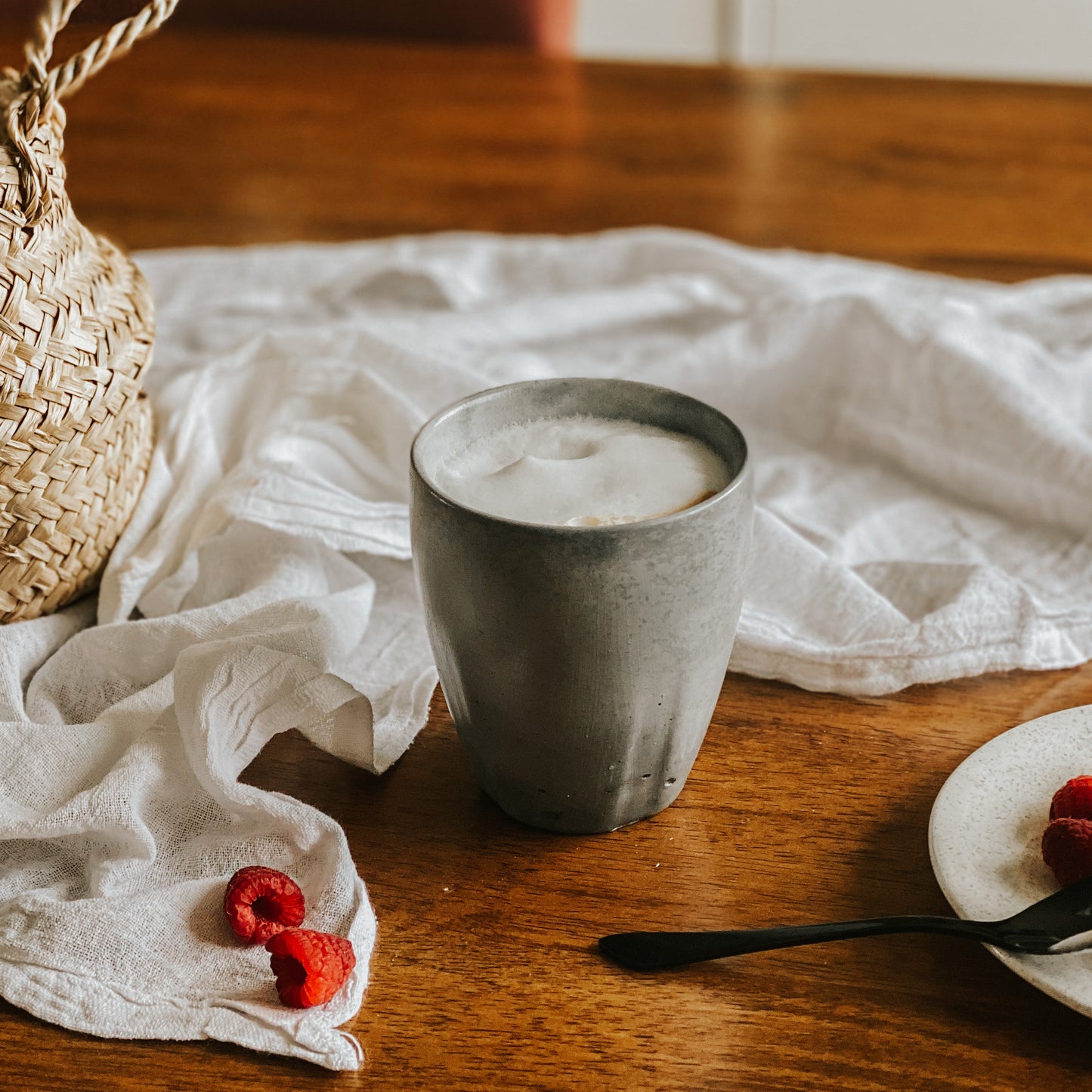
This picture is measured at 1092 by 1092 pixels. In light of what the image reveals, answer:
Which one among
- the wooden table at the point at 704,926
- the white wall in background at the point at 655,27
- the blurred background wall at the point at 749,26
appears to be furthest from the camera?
the white wall in background at the point at 655,27

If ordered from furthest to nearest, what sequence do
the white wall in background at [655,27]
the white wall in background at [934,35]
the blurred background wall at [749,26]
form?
the white wall in background at [655,27]
the white wall in background at [934,35]
the blurred background wall at [749,26]

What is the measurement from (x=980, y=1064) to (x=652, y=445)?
0.26 meters

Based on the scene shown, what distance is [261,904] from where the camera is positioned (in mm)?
498

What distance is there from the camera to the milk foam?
0.50 m

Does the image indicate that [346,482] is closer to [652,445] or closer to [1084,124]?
[652,445]

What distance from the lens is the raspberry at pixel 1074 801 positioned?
486 millimetres

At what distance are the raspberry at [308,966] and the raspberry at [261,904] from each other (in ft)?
0.07

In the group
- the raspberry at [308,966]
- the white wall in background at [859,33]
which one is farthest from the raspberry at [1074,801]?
the white wall in background at [859,33]

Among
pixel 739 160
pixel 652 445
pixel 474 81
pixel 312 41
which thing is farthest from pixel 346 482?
pixel 312 41

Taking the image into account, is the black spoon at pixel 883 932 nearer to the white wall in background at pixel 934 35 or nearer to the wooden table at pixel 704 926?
the wooden table at pixel 704 926

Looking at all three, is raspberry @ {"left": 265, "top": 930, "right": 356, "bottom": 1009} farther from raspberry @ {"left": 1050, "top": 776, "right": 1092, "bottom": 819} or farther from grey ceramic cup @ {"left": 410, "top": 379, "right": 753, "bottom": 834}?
raspberry @ {"left": 1050, "top": 776, "right": 1092, "bottom": 819}

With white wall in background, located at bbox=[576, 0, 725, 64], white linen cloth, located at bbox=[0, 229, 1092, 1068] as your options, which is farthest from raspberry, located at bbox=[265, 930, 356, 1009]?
white wall in background, located at bbox=[576, 0, 725, 64]

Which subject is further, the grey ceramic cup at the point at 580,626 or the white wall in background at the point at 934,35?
the white wall in background at the point at 934,35

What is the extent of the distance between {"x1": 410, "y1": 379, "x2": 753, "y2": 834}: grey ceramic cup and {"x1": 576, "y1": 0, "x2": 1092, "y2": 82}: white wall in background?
2.06 metres
